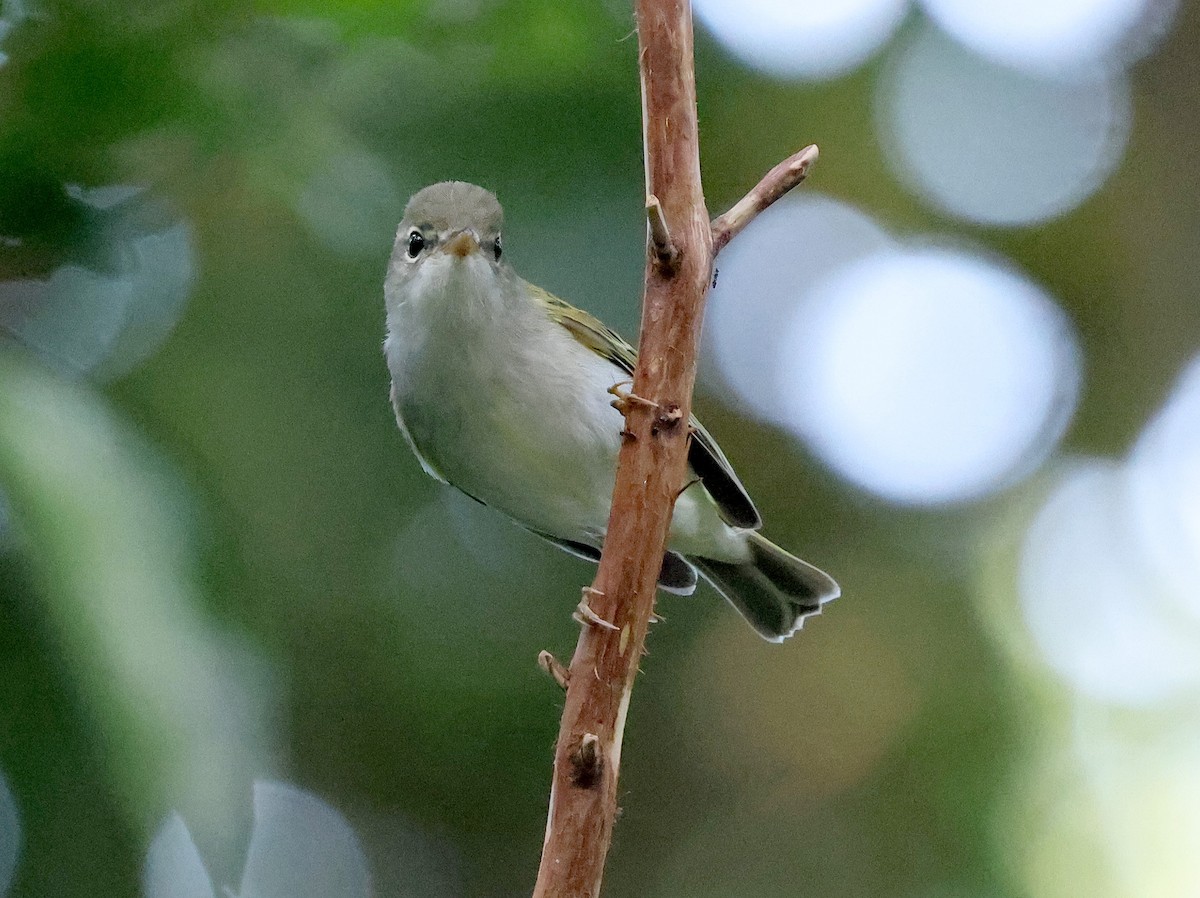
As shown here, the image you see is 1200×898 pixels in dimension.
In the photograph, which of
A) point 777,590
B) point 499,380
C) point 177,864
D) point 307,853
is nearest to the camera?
point 177,864

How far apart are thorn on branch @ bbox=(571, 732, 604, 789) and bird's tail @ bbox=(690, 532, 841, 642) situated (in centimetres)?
159

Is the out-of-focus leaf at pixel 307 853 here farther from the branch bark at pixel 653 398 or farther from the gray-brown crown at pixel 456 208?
the gray-brown crown at pixel 456 208

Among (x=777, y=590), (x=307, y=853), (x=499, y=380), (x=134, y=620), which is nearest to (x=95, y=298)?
(x=134, y=620)

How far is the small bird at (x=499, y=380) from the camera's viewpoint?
7.69 ft

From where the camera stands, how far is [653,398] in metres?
1.49

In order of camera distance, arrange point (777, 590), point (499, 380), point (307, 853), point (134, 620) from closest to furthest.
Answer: point (134, 620), point (499, 380), point (307, 853), point (777, 590)

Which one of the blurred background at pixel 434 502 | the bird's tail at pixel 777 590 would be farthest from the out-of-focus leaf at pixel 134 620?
the bird's tail at pixel 777 590

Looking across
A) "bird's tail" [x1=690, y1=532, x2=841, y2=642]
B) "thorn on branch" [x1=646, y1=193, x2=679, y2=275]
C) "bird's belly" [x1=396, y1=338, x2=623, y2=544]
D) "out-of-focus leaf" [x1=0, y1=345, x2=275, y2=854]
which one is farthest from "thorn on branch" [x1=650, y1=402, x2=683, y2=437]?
"bird's tail" [x1=690, y1=532, x2=841, y2=642]

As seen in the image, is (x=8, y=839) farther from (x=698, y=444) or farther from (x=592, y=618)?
(x=698, y=444)

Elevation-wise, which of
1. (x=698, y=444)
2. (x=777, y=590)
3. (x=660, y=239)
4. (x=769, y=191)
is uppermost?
(x=777, y=590)

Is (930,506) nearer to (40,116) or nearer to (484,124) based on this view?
(484,124)

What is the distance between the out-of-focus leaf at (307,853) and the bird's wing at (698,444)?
102cm

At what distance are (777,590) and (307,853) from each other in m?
1.28

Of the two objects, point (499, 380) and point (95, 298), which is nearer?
point (95, 298)
